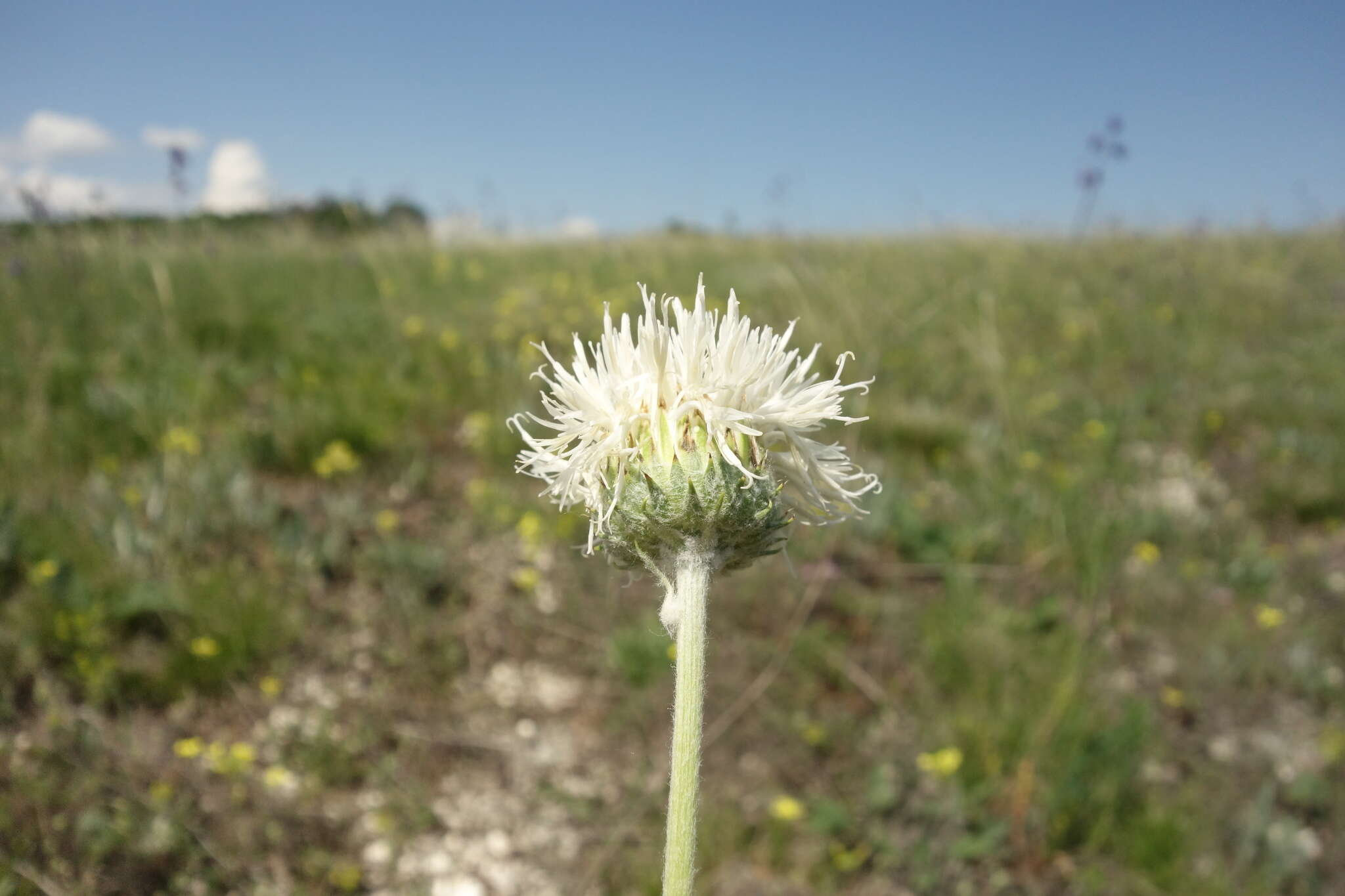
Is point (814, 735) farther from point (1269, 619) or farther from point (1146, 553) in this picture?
point (1269, 619)

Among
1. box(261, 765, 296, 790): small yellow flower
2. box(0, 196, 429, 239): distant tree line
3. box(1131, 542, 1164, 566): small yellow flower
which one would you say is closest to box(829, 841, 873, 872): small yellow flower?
box(261, 765, 296, 790): small yellow flower

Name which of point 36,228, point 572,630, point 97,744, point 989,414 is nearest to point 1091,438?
point 989,414

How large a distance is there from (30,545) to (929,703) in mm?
3438

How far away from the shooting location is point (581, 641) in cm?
342

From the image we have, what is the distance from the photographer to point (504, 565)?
3.74 metres

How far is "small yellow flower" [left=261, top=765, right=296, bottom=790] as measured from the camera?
2.66m

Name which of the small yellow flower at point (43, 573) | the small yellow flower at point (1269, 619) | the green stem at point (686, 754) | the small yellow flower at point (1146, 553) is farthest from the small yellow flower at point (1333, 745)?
the small yellow flower at point (43, 573)

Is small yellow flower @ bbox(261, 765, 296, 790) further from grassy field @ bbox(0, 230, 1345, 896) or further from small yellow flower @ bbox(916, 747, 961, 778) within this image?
small yellow flower @ bbox(916, 747, 961, 778)

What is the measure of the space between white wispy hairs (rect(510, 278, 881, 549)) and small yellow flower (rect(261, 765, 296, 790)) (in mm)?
2246

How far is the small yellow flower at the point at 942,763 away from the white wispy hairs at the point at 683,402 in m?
2.10

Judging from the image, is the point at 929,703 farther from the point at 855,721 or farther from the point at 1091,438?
the point at 1091,438

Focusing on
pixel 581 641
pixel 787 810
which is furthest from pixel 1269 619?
pixel 581 641

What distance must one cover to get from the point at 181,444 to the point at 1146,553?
462 cm

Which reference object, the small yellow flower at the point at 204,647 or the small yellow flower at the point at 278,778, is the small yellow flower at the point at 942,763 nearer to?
the small yellow flower at the point at 278,778
